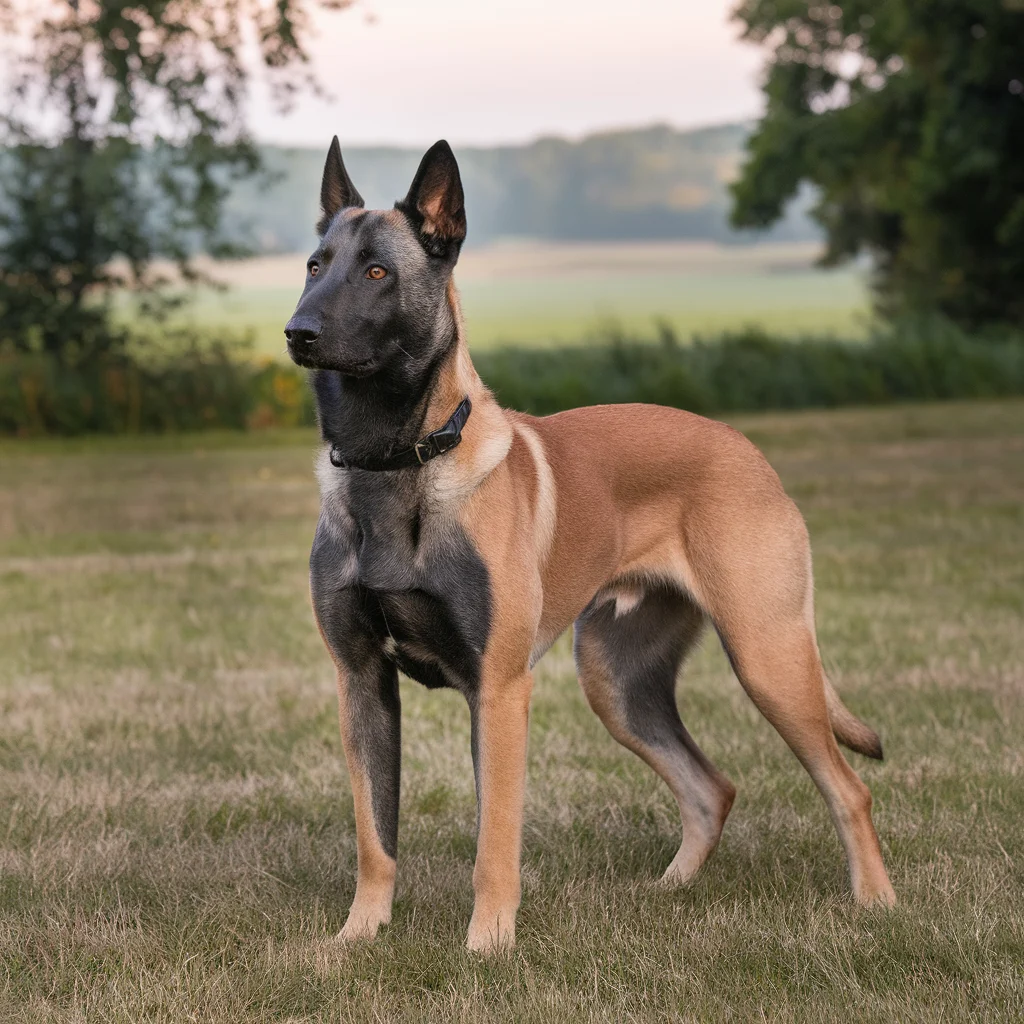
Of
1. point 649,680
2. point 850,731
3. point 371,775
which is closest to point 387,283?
point 371,775

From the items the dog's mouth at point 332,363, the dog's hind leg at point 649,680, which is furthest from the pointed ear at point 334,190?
the dog's hind leg at point 649,680

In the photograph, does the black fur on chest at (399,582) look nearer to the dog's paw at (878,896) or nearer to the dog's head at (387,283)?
the dog's head at (387,283)

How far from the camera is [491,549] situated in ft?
12.8

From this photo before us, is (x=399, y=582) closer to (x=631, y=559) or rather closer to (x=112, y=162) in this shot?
(x=631, y=559)

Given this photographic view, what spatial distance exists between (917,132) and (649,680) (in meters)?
30.1

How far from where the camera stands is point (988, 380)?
26.8 meters

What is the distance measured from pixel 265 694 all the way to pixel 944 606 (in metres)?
4.34

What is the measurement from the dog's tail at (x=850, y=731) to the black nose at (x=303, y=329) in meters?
2.12

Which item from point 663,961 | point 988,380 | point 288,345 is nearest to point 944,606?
point 663,961

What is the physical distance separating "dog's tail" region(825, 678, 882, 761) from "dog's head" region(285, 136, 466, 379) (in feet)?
5.93

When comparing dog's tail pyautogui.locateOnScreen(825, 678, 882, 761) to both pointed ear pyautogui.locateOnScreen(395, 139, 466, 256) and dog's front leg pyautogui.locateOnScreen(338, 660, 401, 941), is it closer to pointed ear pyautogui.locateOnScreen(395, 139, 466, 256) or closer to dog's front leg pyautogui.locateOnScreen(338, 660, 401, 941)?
dog's front leg pyautogui.locateOnScreen(338, 660, 401, 941)

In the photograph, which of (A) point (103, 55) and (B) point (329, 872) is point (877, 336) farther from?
(B) point (329, 872)

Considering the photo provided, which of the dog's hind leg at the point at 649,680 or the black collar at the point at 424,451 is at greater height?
the black collar at the point at 424,451

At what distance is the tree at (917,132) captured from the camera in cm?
2705
